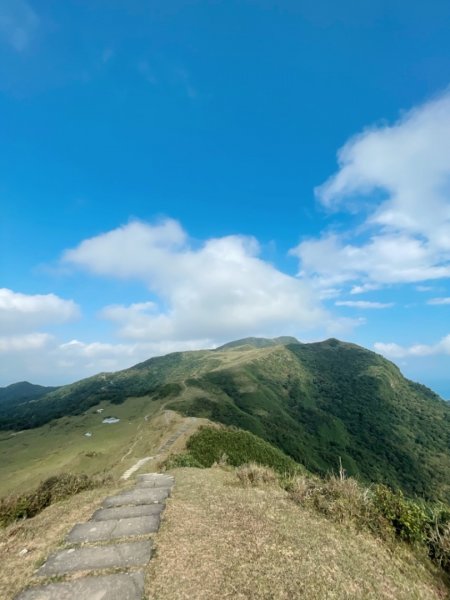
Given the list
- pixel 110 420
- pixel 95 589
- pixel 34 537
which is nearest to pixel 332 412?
pixel 110 420

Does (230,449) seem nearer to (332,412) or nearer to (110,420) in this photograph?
(110,420)

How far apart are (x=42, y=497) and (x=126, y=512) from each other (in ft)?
17.6

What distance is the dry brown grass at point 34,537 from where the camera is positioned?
26.1ft

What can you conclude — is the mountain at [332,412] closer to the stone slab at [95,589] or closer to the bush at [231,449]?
the bush at [231,449]

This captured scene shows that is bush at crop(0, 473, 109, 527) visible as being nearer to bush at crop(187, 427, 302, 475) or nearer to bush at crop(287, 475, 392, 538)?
bush at crop(287, 475, 392, 538)

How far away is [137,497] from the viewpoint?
1402 cm

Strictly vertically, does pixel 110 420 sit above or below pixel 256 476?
below

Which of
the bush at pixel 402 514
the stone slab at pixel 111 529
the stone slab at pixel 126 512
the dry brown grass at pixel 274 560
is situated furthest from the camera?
the stone slab at pixel 126 512

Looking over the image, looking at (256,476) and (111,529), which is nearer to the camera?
(111,529)

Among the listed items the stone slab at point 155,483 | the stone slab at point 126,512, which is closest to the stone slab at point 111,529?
the stone slab at point 126,512

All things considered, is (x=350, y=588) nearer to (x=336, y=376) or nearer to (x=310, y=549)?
(x=310, y=549)

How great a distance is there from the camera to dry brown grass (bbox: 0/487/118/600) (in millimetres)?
7961

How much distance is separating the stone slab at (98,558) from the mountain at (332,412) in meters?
77.0

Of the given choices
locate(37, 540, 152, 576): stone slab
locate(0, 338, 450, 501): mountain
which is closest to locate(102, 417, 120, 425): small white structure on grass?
locate(0, 338, 450, 501): mountain
